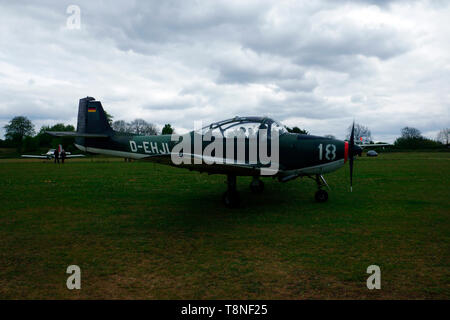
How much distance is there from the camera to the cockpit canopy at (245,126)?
8.35m

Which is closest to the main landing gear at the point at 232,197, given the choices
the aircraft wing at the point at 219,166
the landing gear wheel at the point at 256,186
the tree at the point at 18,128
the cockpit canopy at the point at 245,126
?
the aircraft wing at the point at 219,166

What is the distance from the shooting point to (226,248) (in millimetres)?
4785

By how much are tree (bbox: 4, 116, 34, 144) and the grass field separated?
327 feet

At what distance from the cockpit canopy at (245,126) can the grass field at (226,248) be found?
209cm

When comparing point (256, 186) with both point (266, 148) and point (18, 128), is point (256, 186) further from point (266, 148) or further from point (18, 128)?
point (18, 128)

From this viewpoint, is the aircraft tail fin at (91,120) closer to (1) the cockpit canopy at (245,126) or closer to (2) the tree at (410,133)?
(1) the cockpit canopy at (245,126)

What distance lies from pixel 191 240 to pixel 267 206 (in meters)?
3.50

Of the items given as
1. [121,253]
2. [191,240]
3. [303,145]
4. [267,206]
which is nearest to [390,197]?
[303,145]

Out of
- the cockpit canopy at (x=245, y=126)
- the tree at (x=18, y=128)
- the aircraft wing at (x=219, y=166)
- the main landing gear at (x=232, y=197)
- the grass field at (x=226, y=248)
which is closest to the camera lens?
the grass field at (x=226, y=248)

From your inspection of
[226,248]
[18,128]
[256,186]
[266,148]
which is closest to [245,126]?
[266,148]

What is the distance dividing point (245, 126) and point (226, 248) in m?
4.37

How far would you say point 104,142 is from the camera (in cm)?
1062

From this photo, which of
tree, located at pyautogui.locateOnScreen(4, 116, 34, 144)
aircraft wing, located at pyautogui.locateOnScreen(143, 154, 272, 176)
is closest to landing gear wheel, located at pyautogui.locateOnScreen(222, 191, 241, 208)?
aircraft wing, located at pyautogui.locateOnScreen(143, 154, 272, 176)
